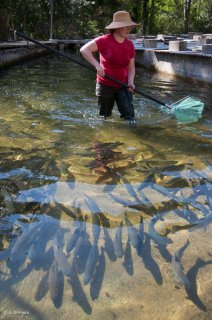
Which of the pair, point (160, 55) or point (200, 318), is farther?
point (160, 55)

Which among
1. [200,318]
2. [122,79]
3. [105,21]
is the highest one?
[105,21]

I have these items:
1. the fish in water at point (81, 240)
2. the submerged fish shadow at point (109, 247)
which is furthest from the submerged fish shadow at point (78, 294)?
the submerged fish shadow at point (109, 247)

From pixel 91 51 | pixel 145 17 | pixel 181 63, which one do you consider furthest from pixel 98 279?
pixel 145 17

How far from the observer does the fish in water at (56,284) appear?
120 inches

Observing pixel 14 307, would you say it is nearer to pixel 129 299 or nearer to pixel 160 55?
pixel 129 299

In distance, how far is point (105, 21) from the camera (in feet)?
165

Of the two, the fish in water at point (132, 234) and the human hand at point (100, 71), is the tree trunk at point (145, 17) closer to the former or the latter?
the human hand at point (100, 71)

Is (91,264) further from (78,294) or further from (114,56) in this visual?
(114,56)

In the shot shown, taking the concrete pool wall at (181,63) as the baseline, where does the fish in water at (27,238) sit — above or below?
below

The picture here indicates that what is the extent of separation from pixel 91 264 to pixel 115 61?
421cm

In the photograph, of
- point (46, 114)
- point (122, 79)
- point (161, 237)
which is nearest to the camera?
point (161, 237)

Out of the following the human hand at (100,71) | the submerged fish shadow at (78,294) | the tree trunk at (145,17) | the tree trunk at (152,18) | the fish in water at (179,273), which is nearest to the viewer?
the submerged fish shadow at (78,294)

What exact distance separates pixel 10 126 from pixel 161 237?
4.96 metres

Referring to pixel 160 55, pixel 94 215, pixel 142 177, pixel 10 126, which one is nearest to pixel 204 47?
pixel 160 55
